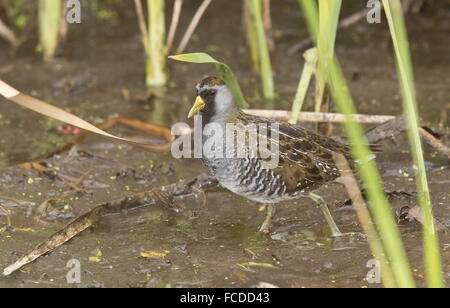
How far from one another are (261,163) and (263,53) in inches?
62.3

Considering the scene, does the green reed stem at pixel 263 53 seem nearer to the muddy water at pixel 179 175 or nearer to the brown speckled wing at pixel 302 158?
the muddy water at pixel 179 175

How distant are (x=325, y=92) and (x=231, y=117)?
965mm

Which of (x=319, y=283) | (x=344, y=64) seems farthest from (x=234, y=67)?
(x=319, y=283)

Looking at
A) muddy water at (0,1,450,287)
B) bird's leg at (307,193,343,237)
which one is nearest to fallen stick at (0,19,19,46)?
muddy water at (0,1,450,287)

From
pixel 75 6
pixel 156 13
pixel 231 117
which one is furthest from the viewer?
pixel 75 6

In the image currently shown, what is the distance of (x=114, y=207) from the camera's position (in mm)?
4379

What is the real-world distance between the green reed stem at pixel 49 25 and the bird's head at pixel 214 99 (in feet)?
9.13

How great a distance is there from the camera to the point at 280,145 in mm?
4086

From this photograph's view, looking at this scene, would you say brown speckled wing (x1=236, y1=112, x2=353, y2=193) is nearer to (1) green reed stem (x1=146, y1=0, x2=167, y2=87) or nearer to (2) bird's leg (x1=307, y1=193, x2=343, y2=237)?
(2) bird's leg (x1=307, y1=193, x2=343, y2=237)

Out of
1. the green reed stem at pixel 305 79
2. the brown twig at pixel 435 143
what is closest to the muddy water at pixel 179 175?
the brown twig at pixel 435 143

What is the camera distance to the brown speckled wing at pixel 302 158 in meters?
4.02

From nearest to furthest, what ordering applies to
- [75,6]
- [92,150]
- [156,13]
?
[92,150]
[156,13]
[75,6]

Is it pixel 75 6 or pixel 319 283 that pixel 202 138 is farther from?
pixel 75 6

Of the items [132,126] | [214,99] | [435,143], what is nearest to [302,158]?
[214,99]
